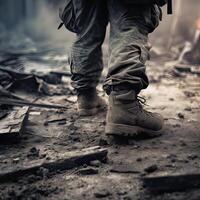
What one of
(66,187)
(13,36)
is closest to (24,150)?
(66,187)

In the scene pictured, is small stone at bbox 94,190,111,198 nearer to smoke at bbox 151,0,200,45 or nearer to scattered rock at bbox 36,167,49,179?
scattered rock at bbox 36,167,49,179

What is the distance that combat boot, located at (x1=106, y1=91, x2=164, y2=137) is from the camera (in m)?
2.36

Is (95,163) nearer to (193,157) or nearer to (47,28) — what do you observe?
(193,157)

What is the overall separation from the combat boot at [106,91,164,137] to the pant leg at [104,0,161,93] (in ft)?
0.26

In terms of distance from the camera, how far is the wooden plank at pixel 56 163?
1906 millimetres

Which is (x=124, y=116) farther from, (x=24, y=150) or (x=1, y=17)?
(x=1, y=17)

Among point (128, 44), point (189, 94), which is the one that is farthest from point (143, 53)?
point (189, 94)

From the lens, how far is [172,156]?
6.97ft

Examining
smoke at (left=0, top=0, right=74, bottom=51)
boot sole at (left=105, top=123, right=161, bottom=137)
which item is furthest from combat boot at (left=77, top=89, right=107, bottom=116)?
smoke at (left=0, top=0, right=74, bottom=51)

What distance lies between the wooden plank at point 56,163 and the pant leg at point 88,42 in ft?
3.14

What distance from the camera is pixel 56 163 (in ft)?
6.56

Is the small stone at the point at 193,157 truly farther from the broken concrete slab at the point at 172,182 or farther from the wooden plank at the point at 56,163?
the wooden plank at the point at 56,163

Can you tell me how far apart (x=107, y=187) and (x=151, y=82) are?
2.83 metres

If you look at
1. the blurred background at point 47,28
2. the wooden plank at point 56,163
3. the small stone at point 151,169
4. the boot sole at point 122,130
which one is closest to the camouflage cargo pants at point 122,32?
the boot sole at point 122,130
